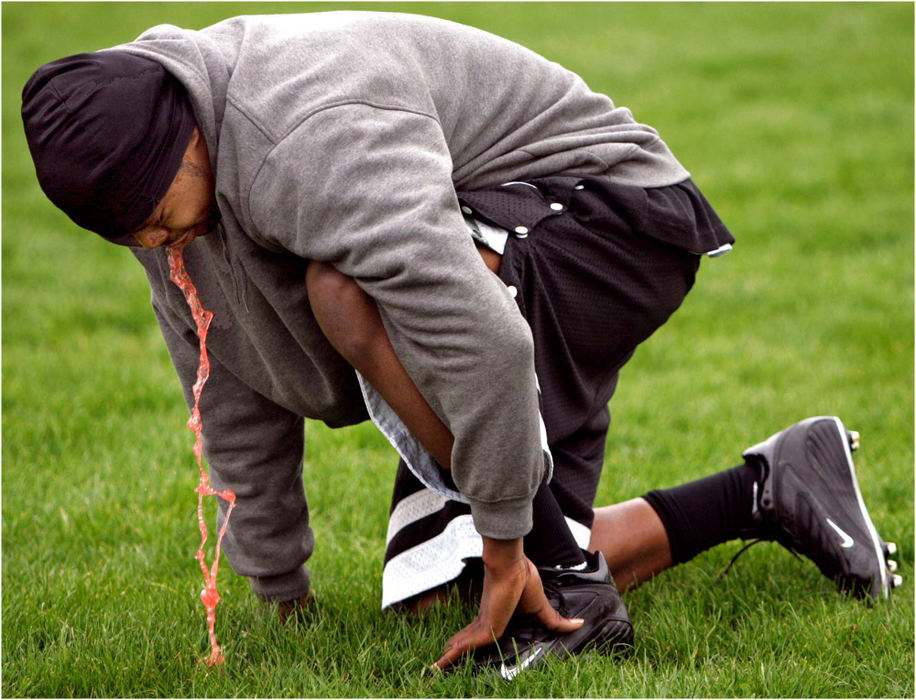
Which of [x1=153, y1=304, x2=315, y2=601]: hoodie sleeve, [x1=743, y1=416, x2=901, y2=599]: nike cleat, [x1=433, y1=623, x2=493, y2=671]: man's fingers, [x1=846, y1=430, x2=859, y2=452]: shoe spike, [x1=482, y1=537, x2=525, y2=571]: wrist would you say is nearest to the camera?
[x1=482, y1=537, x2=525, y2=571]: wrist

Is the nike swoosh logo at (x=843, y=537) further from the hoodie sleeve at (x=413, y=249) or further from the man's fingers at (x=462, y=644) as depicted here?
the hoodie sleeve at (x=413, y=249)

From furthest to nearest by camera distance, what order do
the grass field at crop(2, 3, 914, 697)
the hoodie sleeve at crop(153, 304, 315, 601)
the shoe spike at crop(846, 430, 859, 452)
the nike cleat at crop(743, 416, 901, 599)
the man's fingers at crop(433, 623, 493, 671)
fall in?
the shoe spike at crop(846, 430, 859, 452)
the nike cleat at crop(743, 416, 901, 599)
the hoodie sleeve at crop(153, 304, 315, 601)
the grass field at crop(2, 3, 914, 697)
the man's fingers at crop(433, 623, 493, 671)

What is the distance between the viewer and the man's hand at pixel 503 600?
2229 millimetres

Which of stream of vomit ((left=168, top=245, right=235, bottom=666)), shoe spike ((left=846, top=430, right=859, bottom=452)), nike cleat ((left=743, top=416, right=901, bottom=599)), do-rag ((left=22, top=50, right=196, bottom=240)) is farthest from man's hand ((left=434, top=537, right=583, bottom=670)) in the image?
shoe spike ((left=846, top=430, right=859, bottom=452))

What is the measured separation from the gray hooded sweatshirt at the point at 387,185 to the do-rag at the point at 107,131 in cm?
5

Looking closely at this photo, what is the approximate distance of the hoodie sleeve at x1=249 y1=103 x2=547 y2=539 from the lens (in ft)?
6.21

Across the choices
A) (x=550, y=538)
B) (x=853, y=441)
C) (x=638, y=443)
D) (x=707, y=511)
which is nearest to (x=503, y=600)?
(x=550, y=538)

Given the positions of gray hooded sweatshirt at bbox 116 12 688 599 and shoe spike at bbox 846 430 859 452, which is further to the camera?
shoe spike at bbox 846 430 859 452

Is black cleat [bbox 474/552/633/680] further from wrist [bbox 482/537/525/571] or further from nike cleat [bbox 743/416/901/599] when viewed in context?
nike cleat [bbox 743/416/901/599]

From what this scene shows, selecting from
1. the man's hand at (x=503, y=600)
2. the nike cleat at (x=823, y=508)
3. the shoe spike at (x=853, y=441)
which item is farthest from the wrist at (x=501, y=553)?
the shoe spike at (x=853, y=441)

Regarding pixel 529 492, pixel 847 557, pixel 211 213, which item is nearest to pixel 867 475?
pixel 847 557

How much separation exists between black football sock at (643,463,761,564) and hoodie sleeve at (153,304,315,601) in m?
0.92

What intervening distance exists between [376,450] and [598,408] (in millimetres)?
1344

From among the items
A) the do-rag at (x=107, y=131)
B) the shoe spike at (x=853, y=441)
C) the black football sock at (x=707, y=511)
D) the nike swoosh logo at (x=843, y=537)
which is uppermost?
the do-rag at (x=107, y=131)
